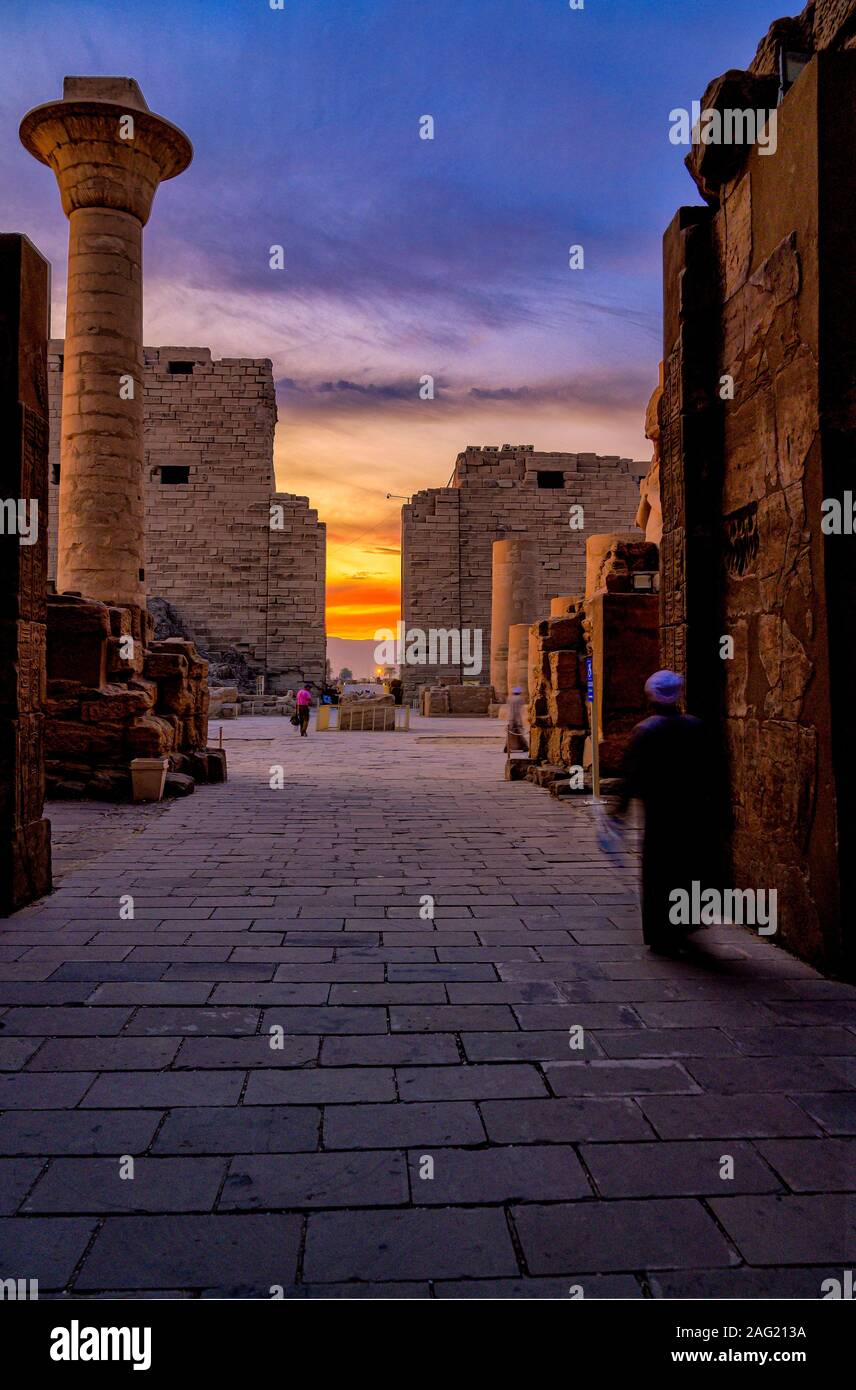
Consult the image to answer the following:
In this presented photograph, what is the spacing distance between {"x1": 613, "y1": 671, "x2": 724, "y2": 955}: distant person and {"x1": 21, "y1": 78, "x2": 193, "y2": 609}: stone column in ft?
33.5

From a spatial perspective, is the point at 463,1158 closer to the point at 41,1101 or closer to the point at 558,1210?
the point at 558,1210

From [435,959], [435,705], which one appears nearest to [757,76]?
[435,959]

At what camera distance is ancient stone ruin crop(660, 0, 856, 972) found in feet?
12.1

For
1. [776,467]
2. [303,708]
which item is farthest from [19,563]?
[303,708]

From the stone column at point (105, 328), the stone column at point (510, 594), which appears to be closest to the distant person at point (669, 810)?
the stone column at point (105, 328)

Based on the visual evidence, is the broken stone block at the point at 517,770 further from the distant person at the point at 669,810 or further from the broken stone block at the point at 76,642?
the distant person at the point at 669,810

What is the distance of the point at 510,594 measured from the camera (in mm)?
28375

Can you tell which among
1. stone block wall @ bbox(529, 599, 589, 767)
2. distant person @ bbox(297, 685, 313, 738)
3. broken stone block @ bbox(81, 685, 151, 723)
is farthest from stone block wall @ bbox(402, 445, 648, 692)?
broken stone block @ bbox(81, 685, 151, 723)

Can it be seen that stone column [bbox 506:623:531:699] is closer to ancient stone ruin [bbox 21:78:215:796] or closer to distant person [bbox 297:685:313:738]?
distant person [bbox 297:685:313:738]

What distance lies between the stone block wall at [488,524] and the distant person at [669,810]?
94.2ft

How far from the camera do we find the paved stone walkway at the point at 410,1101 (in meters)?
1.87

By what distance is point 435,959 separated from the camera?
12.8 feet
